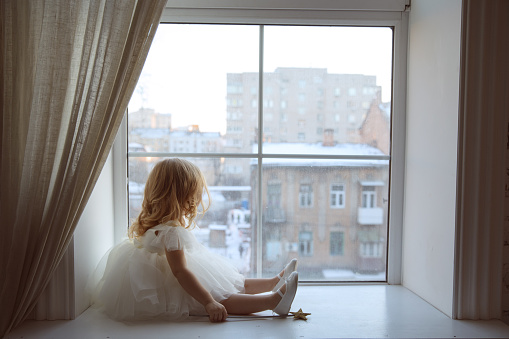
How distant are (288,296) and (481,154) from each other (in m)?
0.76

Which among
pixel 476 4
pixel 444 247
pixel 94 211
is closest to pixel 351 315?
pixel 444 247

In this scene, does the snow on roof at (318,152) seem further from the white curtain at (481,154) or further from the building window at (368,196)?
the white curtain at (481,154)

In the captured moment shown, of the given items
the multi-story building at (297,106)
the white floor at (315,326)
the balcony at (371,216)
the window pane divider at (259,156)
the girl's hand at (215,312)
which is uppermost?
the multi-story building at (297,106)

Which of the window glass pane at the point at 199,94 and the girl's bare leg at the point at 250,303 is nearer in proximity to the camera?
the girl's bare leg at the point at 250,303

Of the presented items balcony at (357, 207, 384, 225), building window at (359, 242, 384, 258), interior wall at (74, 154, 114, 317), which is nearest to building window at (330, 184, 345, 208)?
balcony at (357, 207, 384, 225)

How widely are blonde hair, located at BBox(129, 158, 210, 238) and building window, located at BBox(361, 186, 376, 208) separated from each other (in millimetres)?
674

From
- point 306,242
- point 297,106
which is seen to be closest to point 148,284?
point 306,242

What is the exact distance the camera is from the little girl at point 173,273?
137cm

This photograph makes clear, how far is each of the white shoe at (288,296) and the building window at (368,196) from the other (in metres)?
0.54

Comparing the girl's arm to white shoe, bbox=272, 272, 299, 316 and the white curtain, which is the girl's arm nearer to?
white shoe, bbox=272, 272, 299, 316

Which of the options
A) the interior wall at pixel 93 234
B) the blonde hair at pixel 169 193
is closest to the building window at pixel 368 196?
the blonde hair at pixel 169 193

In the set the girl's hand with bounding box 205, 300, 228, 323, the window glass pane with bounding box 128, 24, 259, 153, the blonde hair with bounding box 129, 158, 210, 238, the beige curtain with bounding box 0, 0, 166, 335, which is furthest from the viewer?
the window glass pane with bounding box 128, 24, 259, 153

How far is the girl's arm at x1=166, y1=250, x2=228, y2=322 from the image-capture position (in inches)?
52.9

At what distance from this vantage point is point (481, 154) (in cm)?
132
